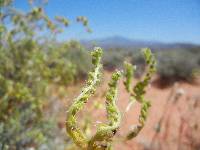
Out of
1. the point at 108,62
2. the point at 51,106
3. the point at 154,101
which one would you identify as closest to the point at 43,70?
the point at 51,106

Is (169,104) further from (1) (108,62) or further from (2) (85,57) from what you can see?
(1) (108,62)

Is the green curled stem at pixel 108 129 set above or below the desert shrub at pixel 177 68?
above

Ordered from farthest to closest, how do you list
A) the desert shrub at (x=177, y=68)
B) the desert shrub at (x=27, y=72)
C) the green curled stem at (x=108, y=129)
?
the desert shrub at (x=177, y=68), the desert shrub at (x=27, y=72), the green curled stem at (x=108, y=129)

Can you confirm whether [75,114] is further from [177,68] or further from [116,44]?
[116,44]

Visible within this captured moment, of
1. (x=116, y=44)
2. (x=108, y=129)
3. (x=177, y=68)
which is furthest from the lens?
(x=116, y=44)

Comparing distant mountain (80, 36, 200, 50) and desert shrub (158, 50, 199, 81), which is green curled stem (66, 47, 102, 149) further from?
desert shrub (158, 50, 199, 81)

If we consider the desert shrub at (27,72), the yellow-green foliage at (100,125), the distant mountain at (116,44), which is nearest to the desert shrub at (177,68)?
the distant mountain at (116,44)

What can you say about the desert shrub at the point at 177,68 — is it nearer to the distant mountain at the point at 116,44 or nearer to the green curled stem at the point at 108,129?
the distant mountain at the point at 116,44

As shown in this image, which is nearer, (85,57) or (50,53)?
(50,53)

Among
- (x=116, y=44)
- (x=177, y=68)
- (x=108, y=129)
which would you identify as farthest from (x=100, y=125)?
(x=116, y=44)

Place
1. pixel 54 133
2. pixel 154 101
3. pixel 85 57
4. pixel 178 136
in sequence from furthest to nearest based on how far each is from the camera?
Result: pixel 85 57 → pixel 154 101 → pixel 178 136 → pixel 54 133

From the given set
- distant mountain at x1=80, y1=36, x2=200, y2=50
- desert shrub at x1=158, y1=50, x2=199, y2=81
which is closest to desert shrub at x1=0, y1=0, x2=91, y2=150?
distant mountain at x1=80, y1=36, x2=200, y2=50
